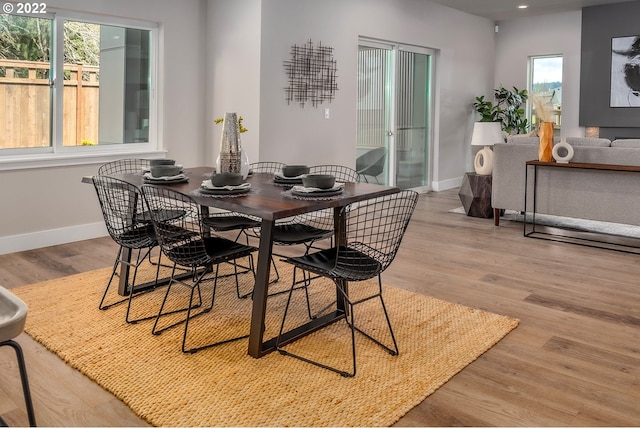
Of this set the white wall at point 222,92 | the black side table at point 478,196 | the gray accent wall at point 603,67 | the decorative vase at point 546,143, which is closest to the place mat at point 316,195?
the white wall at point 222,92

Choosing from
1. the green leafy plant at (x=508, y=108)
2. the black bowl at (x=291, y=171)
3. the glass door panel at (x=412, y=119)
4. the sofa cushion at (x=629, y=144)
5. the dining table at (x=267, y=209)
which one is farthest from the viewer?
the green leafy plant at (x=508, y=108)

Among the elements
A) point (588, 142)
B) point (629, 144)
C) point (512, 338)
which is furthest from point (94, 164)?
point (629, 144)

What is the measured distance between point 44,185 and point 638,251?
508 cm

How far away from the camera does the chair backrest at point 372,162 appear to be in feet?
23.5

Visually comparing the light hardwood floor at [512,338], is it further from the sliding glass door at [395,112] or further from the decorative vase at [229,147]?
the sliding glass door at [395,112]

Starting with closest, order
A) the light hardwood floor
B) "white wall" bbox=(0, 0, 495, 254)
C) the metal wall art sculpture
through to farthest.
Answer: the light hardwood floor < "white wall" bbox=(0, 0, 495, 254) < the metal wall art sculpture

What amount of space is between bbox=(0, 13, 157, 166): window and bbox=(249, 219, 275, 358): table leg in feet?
10.2

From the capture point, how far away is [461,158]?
9102mm

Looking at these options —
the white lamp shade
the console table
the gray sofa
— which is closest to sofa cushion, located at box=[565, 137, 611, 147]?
the gray sofa

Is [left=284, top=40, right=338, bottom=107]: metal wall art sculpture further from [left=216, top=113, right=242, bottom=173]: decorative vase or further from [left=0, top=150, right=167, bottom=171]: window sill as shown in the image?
[left=216, top=113, right=242, bottom=173]: decorative vase

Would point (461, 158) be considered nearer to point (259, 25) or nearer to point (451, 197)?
point (451, 197)

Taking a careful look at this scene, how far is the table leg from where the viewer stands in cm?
271

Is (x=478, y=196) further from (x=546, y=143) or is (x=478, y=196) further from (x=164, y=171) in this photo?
(x=164, y=171)

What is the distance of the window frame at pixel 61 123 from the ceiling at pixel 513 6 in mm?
4148
